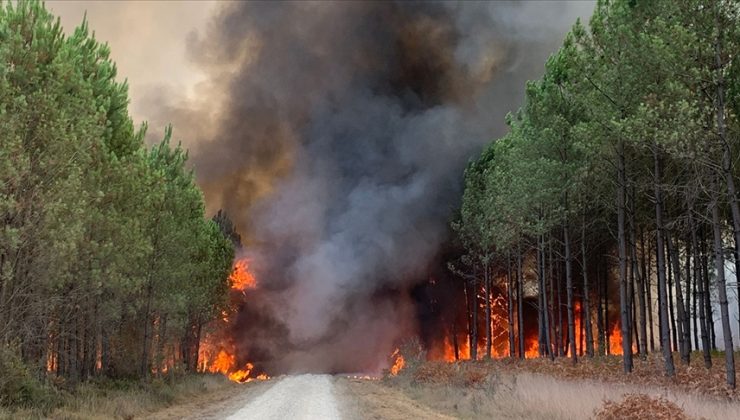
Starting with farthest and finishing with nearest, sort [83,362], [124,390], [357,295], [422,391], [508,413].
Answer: [357,295], [422,391], [83,362], [124,390], [508,413]

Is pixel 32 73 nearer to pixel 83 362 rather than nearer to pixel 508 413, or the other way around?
pixel 83 362

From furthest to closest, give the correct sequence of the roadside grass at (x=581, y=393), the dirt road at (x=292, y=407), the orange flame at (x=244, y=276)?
1. the orange flame at (x=244, y=276)
2. the dirt road at (x=292, y=407)
3. the roadside grass at (x=581, y=393)

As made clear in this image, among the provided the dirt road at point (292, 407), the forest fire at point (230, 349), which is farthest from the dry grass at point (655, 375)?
the forest fire at point (230, 349)

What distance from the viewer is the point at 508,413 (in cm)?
1808

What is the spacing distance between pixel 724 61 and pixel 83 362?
27.4 m

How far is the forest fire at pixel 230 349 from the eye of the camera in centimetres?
6375

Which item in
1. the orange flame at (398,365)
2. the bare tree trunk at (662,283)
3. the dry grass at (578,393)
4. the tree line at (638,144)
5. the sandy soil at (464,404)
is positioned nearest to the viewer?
the dry grass at (578,393)

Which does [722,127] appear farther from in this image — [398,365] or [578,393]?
[398,365]

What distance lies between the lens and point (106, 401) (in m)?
19.8

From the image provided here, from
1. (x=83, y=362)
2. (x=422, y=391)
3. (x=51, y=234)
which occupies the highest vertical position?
(x=51, y=234)

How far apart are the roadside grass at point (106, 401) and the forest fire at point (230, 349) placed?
33.7 meters

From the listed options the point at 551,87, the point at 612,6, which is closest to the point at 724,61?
the point at 612,6

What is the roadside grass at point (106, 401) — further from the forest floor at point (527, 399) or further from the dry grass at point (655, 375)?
the dry grass at point (655, 375)

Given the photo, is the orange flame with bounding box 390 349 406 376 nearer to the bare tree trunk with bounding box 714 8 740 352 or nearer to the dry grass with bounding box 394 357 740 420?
the dry grass with bounding box 394 357 740 420
